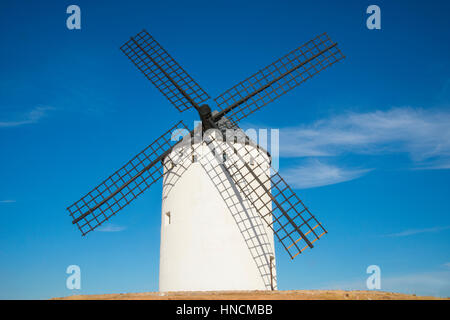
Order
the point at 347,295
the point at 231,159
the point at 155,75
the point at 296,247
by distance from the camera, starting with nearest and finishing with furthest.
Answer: the point at 347,295, the point at 296,247, the point at 231,159, the point at 155,75

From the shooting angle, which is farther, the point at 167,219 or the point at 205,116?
the point at 167,219

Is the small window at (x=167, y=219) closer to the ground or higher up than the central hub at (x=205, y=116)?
closer to the ground

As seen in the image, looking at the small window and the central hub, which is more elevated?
the central hub

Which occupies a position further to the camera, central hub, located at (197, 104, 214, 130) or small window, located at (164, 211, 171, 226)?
small window, located at (164, 211, 171, 226)

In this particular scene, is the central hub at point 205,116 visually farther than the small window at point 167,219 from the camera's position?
No

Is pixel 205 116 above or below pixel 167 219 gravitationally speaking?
above
